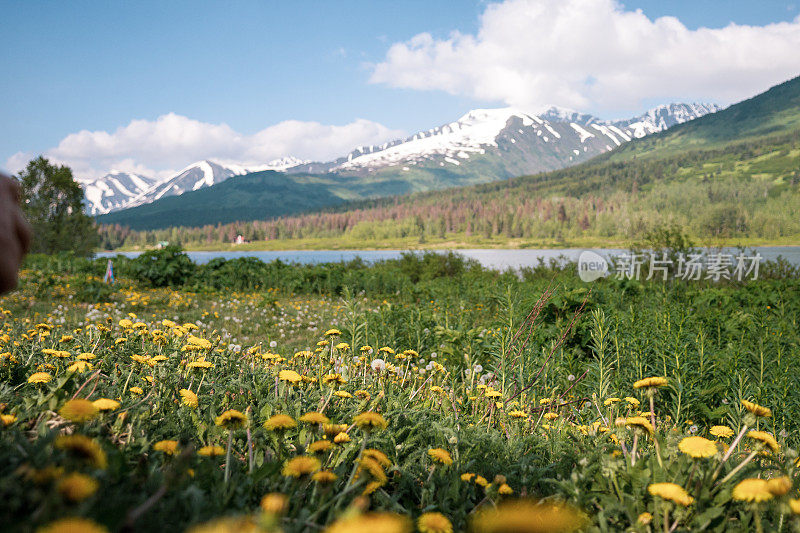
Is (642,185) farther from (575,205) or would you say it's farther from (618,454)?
(618,454)

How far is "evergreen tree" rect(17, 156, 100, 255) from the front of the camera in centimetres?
2378

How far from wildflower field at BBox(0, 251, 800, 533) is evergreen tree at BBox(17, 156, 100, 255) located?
87.5 feet

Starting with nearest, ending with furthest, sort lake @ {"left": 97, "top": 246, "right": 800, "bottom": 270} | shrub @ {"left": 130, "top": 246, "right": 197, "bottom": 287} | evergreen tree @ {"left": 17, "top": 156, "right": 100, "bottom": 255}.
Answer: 1. shrub @ {"left": 130, "top": 246, "right": 197, "bottom": 287}
2. lake @ {"left": 97, "top": 246, "right": 800, "bottom": 270}
3. evergreen tree @ {"left": 17, "top": 156, "right": 100, "bottom": 255}

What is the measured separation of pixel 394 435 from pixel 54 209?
30768 mm

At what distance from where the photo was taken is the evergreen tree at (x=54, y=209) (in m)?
23.8

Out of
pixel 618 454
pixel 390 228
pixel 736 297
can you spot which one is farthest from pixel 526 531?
pixel 390 228

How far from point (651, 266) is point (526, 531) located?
49.3ft

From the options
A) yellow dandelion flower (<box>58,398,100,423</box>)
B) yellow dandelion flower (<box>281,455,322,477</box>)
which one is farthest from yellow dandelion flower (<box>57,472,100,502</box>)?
yellow dandelion flower (<box>281,455,322,477</box>)

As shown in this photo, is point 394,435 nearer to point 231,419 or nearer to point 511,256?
point 231,419

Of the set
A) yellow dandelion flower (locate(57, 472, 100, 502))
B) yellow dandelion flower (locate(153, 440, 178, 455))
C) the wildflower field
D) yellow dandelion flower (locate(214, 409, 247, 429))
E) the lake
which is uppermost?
yellow dandelion flower (locate(57, 472, 100, 502))

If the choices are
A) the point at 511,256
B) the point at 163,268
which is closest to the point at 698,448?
the point at 163,268

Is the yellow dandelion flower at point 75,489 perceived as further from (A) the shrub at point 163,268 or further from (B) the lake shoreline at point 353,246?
(B) the lake shoreline at point 353,246

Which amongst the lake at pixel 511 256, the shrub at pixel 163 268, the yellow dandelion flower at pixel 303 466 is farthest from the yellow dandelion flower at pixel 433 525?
the lake at pixel 511 256

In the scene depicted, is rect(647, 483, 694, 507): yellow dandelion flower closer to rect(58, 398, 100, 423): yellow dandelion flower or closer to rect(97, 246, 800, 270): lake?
rect(58, 398, 100, 423): yellow dandelion flower
